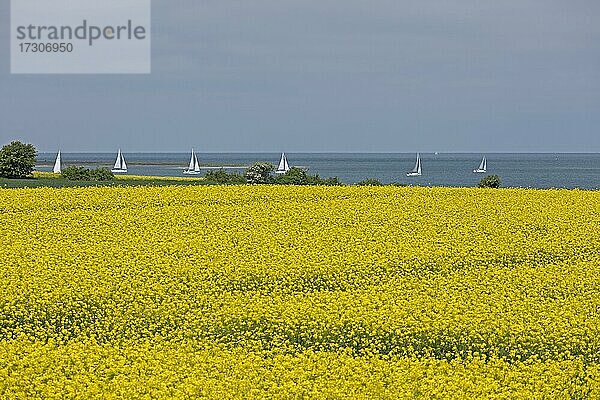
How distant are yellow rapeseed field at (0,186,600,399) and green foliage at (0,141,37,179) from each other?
2284 cm

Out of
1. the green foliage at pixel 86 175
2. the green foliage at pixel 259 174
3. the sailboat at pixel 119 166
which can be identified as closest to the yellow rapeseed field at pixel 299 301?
the green foliage at pixel 86 175

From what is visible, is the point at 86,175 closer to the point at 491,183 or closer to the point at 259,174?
the point at 259,174

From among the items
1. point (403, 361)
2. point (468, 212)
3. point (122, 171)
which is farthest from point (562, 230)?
point (122, 171)

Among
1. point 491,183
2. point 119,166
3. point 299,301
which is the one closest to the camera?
point 299,301

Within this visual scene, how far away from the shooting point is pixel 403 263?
57.0ft

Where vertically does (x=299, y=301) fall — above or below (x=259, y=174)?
below

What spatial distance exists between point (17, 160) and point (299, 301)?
35.3 m

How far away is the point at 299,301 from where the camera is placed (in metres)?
14.4

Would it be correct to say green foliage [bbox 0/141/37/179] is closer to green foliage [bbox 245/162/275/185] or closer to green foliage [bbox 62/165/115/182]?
green foliage [bbox 62/165/115/182]

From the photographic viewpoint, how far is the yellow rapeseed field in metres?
10.4

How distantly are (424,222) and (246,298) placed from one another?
8270mm

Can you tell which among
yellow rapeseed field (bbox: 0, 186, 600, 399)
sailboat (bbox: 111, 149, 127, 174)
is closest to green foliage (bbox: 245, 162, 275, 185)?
yellow rapeseed field (bbox: 0, 186, 600, 399)

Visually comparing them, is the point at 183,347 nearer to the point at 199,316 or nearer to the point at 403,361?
the point at 199,316

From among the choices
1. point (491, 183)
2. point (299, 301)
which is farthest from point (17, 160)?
point (299, 301)
